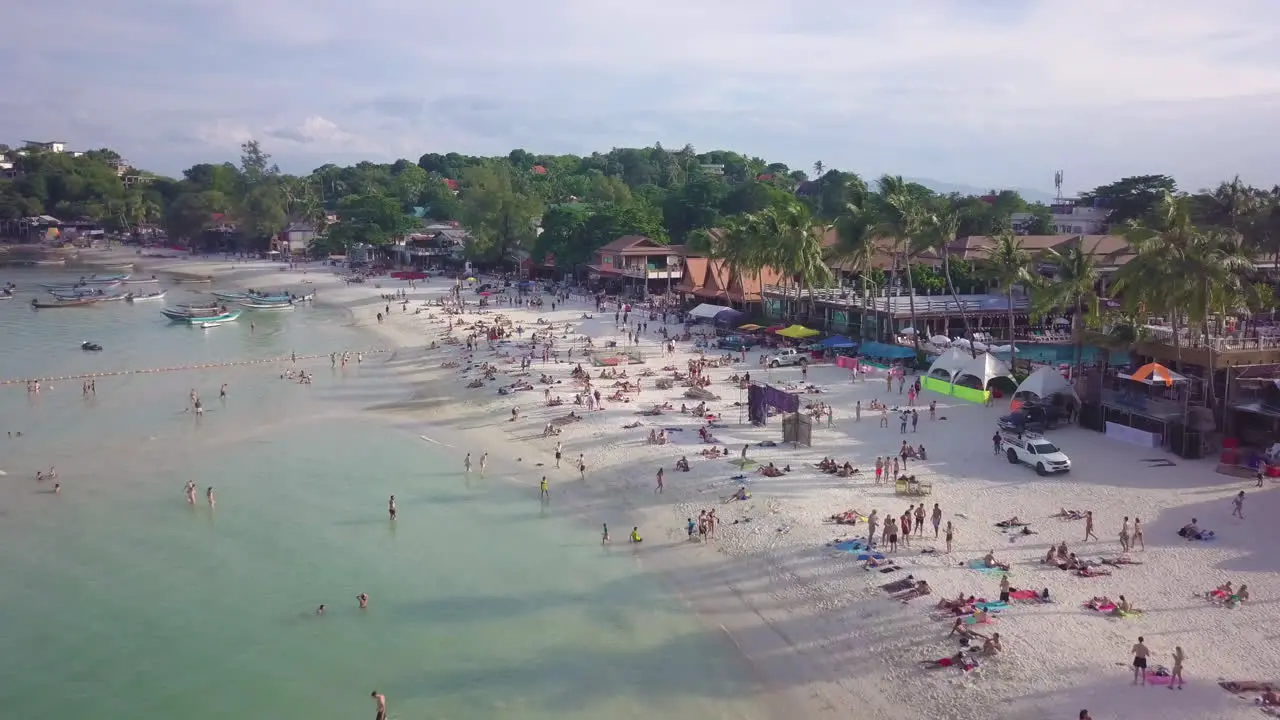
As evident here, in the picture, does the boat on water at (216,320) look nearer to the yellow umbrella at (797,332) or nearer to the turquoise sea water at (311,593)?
the turquoise sea water at (311,593)

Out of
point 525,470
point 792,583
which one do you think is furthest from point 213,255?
point 792,583

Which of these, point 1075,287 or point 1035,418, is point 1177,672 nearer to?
point 1035,418

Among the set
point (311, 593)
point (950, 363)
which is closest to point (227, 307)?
point (950, 363)

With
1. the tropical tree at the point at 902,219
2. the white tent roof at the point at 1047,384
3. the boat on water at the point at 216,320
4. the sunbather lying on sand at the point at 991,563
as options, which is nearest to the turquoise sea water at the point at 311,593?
the sunbather lying on sand at the point at 991,563

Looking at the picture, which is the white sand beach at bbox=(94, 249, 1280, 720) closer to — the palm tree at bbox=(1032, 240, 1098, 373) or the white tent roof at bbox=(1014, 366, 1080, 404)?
the white tent roof at bbox=(1014, 366, 1080, 404)

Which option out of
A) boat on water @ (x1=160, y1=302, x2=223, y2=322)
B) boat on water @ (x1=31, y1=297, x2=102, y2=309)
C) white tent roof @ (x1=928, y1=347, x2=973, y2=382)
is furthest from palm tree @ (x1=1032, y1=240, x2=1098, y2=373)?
boat on water @ (x1=31, y1=297, x2=102, y2=309)

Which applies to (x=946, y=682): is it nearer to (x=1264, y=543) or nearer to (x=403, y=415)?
(x=1264, y=543)
